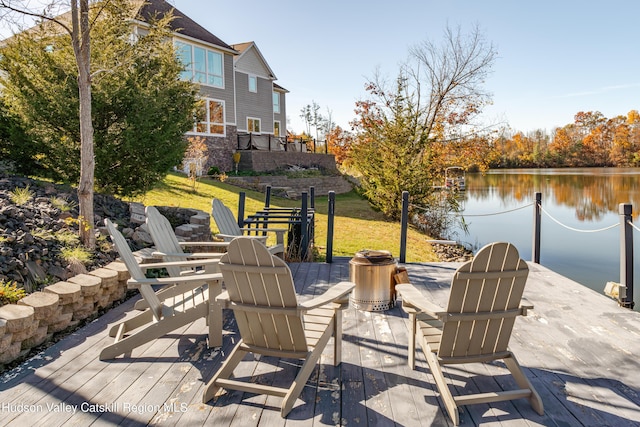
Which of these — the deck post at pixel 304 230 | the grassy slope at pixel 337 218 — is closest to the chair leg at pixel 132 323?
the deck post at pixel 304 230

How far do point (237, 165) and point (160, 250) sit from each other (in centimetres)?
1686

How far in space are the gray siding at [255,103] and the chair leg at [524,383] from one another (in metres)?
21.2

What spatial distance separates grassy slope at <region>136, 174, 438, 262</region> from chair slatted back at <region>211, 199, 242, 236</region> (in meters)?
3.10

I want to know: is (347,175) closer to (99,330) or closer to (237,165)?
(237,165)

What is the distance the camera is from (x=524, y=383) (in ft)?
8.36

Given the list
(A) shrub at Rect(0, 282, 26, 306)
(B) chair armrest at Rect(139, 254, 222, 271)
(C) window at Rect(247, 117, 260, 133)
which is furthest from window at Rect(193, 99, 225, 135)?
(B) chair armrest at Rect(139, 254, 222, 271)

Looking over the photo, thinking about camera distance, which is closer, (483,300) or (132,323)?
(483,300)

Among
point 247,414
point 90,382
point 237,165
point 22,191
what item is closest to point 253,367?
point 247,414

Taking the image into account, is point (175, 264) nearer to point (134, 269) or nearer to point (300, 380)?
point (134, 269)

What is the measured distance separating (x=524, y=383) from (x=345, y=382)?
1.08 metres

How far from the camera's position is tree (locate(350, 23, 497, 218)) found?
13250mm

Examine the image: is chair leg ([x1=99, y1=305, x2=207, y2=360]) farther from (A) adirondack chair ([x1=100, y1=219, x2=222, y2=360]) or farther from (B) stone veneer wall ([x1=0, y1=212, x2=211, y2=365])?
(B) stone veneer wall ([x1=0, y1=212, x2=211, y2=365])

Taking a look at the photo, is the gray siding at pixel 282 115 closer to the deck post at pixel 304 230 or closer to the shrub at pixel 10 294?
the deck post at pixel 304 230

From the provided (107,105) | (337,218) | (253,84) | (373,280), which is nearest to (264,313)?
(373,280)
